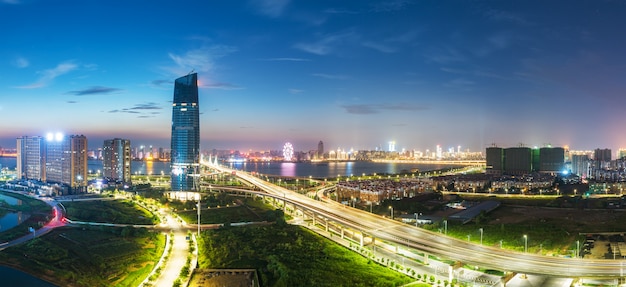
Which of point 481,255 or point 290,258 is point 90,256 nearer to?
point 290,258

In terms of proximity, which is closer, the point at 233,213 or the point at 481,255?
the point at 481,255

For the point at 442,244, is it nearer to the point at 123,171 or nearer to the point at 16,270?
the point at 16,270

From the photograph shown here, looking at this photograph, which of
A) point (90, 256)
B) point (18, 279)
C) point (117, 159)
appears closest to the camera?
point (18, 279)

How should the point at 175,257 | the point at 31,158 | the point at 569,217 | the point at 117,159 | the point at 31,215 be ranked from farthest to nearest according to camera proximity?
the point at 117,159
the point at 31,158
the point at 31,215
the point at 569,217
the point at 175,257

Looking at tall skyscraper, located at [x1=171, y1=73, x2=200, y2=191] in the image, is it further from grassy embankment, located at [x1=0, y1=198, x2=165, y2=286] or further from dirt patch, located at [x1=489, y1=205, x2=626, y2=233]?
dirt patch, located at [x1=489, y1=205, x2=626, y2=233]

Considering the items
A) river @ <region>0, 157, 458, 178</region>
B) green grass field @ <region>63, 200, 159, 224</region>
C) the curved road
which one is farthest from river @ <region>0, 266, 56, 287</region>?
river @ <region>0, 157, 458, 178</region>

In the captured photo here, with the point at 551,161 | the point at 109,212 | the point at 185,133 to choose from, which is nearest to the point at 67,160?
the point at 185,133

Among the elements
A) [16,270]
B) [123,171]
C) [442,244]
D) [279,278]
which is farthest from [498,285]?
[123,171]
